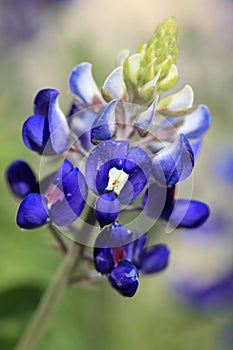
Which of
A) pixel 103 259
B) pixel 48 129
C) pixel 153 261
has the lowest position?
pixel 153 261

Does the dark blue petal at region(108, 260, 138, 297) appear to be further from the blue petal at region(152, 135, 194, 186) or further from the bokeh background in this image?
the bokeh background

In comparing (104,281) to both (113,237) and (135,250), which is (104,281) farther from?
(113,237)

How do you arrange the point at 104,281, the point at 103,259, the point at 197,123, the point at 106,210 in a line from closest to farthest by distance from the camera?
the point at 106,210 → the point at 103,259 → the point at 197,123 → the point at 104,281

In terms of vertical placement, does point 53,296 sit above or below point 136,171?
below

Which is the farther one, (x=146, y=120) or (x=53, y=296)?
(x=53, y=296)

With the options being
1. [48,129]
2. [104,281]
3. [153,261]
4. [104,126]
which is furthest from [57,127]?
[104,281]

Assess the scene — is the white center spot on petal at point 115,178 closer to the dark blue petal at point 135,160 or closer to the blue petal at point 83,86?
the dark blue petal at point 135,160

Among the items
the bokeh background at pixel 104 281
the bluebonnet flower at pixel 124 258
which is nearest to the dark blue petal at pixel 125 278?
the bluebonnet flower at pixel 124 258
